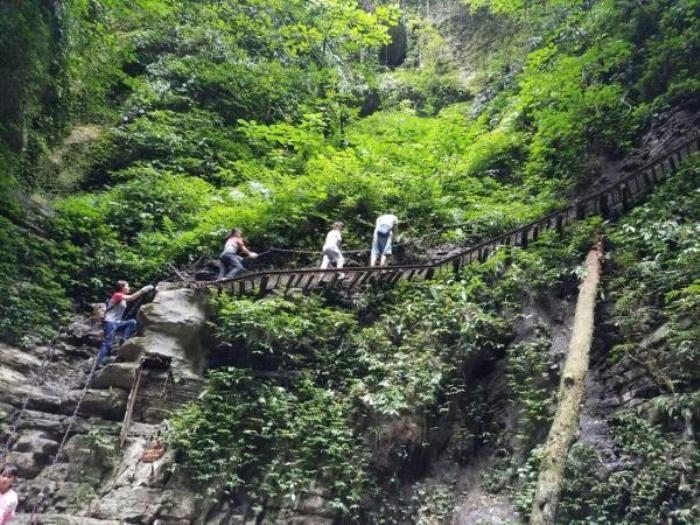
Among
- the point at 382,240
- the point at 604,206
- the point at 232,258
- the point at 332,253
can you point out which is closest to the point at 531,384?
the point at 382,240

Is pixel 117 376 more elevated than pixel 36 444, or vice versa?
pixel 117 376

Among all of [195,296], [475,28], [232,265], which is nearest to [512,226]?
[232,265]

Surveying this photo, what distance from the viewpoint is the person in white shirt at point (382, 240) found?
10633mm

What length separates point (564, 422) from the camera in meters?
6.60

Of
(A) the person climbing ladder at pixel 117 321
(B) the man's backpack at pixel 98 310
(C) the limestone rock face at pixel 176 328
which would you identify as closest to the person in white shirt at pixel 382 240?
(C) the limestone rock face at pixel 176 328

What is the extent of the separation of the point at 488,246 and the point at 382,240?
2.04 meters

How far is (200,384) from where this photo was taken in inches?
354

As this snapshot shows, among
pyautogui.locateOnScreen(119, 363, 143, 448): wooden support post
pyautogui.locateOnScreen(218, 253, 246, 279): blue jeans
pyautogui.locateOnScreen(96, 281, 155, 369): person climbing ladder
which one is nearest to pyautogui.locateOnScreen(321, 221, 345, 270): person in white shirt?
pyautogui.locateOnScreen(218, 253, 246, 279): blue jeans

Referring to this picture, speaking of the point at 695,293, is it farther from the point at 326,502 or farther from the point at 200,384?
the point at 200,384

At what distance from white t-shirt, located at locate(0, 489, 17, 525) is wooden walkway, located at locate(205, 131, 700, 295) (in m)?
4.15

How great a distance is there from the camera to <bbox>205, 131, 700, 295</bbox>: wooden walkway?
386 inches

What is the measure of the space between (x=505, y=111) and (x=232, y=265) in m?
9.97

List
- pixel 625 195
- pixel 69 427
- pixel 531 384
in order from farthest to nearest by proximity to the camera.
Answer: pixel 625 195, pixel 531 384, pixel 69 427

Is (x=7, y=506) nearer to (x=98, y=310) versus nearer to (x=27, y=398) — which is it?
(x=27, y=398)
